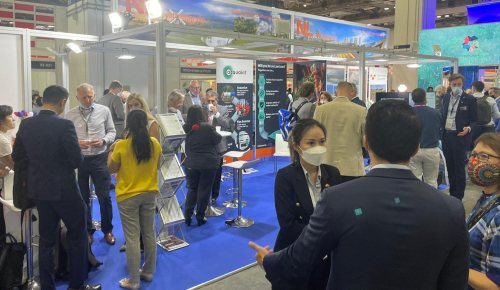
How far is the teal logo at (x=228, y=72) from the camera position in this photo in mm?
7845

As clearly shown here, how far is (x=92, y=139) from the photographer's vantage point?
13.3ft

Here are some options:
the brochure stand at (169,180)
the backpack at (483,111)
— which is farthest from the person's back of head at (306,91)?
the backpack at (483,111)

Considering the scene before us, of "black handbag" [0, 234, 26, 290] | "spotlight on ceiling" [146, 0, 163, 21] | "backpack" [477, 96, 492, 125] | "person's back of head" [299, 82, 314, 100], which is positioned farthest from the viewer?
"backpack" [477, 96, 492, 125]

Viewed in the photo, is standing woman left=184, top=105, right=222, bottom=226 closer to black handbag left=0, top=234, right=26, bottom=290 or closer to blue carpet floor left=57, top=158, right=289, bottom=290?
blue carpet floor left=57, top=158, right=289, bottom=290

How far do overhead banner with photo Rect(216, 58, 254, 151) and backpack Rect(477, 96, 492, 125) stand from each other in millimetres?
3902

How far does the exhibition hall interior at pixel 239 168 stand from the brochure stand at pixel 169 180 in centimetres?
1

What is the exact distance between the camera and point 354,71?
→ 10.7 metres

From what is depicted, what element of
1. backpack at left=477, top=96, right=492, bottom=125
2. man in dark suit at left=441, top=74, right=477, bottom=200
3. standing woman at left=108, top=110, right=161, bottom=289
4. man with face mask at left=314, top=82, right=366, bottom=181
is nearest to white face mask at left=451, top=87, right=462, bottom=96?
man in dark suit at left=441, top=74, right=477, bottom=200

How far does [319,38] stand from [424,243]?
976 centimetres

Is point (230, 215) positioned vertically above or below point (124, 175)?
below

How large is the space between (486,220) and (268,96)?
286 inches

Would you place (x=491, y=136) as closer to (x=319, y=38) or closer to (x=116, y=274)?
(x=116, y=274)

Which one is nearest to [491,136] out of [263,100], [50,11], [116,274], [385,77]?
[116,274]

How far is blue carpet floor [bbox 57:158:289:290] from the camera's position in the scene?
11.6 ft
